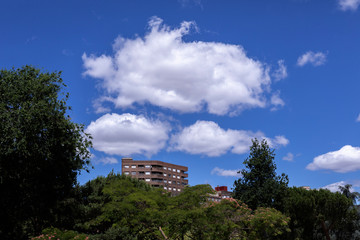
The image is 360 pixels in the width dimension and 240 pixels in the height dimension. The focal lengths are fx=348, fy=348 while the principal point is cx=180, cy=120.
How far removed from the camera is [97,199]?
32844 mm

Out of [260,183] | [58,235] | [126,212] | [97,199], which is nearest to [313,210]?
[260,183]

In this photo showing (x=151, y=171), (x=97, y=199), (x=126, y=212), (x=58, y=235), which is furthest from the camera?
(x=151, y=171)

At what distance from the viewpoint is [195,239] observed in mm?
22297

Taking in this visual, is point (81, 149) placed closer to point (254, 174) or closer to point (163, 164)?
point (254, 174)

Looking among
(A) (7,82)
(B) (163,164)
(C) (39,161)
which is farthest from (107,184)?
(B) (163,164)

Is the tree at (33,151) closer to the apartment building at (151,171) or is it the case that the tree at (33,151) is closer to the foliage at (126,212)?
the foliage at (126,212)

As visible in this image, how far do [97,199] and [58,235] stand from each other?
17.2 ft

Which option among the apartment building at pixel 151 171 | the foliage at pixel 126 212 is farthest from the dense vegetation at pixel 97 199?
the apartment building at pixel 151 171

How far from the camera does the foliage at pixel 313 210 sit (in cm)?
3284

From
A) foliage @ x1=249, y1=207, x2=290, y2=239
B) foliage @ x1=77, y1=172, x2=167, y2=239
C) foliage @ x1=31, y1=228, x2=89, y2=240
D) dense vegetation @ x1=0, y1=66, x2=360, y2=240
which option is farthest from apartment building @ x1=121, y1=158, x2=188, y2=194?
foliage @ x1=249, y1=207, x2=290, y2=239

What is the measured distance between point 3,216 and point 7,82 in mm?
11433

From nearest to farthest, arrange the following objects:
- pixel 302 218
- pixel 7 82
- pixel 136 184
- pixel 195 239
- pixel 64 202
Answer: pixel 195 239
pixel 7 82
pixel 64 202
pixel 302 218
pixel 136 184

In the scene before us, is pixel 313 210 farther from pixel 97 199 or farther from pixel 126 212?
pixel 97 199

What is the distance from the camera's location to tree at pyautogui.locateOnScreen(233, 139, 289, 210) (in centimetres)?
3359
